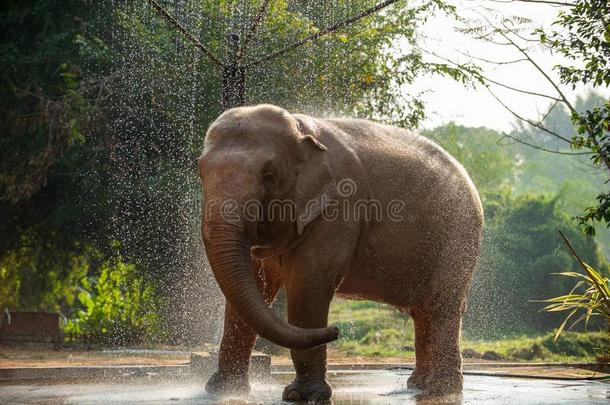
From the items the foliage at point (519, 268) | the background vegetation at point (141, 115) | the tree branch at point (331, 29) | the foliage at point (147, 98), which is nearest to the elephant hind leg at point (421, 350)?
the tree branch at point (331, 29)

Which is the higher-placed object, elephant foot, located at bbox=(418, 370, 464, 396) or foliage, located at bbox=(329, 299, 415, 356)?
foliage, located at bbox=(329, 299, 415, 356)

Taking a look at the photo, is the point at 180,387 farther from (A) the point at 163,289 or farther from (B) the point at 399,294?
(A) the point at 163,289

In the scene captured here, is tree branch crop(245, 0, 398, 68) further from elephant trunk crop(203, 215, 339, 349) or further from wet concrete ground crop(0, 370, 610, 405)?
wet concrete ground crop(0, 370, 610, 405)

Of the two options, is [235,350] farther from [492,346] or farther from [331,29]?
[492,346]

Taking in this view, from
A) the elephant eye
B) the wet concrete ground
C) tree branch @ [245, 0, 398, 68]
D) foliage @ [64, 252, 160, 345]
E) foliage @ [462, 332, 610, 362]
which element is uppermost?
tree branch @ [245, 0, 398, 68]

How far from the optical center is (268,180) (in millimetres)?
6961

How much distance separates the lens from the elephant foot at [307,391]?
7023 mm

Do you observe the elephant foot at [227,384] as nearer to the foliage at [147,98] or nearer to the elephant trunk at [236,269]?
the elephant trunk at [236,269]

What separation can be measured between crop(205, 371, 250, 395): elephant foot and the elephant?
0.01m

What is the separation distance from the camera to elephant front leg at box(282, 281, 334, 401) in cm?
702

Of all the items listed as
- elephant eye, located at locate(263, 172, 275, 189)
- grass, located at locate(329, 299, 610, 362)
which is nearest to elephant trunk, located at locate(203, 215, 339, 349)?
elephant eye, located at locate(263, 172, 275, 189)

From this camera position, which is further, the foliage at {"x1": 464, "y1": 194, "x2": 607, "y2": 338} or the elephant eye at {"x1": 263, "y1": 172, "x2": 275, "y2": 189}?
the foliage at {"x1": 464, "y1": 194, "x2": 607, "y2": 338}

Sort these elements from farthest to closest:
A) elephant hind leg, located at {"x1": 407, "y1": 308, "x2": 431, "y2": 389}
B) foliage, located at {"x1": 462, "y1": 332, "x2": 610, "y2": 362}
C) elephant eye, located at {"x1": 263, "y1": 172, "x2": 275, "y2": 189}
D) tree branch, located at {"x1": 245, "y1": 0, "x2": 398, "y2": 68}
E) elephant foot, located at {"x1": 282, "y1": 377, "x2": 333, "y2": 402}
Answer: foliage, located at {"x1": 462, "y1": 332, "x2": 610, "y2": 362} → tree branch, located at {"x1": 245, "y1": 0, "x2": 398, "y2": 68} → elephant hind leg, located at {"x1": 407, "y1": 308, "x2": 431, "y2": 389} → elephant foot, located at {"x1": 282, "y1": 377, "x2": 333, "y2": 402} → elephant eye, located at {"x1": 263, "y1": 172, "x2": 275, "y2": 189}

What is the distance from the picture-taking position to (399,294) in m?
8.19
